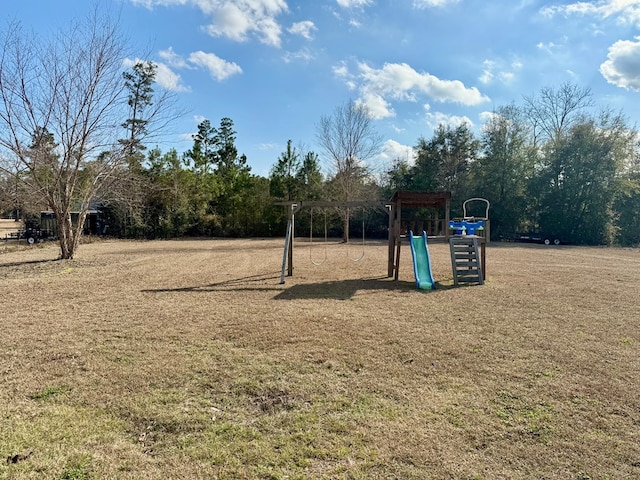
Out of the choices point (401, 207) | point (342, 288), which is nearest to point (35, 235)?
point (342, 288)

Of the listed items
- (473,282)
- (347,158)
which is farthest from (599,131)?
(473,282)

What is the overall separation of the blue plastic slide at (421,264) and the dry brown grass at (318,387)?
1.12 m

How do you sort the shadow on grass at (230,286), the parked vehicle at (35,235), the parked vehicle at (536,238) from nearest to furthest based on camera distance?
the shadow on grass at (230,286) < the parked vehicle at (35,235) < the parked vehicle at (536,238)

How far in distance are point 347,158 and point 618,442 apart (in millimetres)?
18290

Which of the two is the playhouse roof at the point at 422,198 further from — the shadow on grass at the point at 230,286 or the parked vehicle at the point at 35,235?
the parked vehicle at the point at 35,235

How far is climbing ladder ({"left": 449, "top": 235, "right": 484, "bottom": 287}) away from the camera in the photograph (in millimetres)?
7723

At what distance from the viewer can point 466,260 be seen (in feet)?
27.5

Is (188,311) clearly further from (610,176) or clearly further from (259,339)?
(610,176)

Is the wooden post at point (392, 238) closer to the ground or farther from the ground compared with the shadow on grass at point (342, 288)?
farther from the ground

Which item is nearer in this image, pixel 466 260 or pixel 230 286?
pixel 230 286

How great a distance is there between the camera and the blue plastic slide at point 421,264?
24.3 ft

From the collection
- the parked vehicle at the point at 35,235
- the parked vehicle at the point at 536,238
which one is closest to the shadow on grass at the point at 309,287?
the parked vehicle at the point at 35,235

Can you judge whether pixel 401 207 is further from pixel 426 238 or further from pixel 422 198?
pixel 426 238

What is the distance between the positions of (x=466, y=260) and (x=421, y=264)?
119cm
